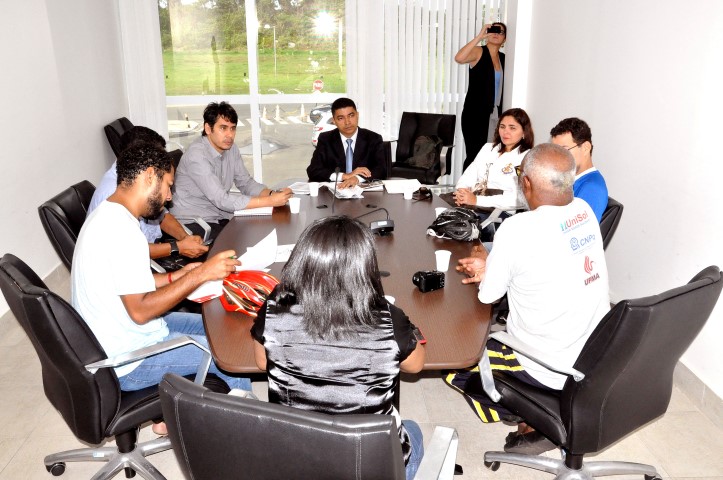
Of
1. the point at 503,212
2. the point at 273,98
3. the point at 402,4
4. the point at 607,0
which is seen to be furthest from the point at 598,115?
the point at 273,98

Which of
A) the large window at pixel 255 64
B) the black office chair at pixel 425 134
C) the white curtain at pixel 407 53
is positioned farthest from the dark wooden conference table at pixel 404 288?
the large window at pixel 255 64

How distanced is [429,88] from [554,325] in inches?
208

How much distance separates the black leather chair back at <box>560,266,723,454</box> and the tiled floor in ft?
2.20

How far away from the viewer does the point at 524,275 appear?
2.41m

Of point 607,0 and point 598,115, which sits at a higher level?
point 607,0

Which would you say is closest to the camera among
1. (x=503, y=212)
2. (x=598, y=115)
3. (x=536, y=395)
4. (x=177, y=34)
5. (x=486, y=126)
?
(x=536, y=395)

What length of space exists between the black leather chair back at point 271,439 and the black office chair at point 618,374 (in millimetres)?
917

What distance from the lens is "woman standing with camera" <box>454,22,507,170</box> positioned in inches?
258

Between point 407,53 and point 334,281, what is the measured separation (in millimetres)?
5893

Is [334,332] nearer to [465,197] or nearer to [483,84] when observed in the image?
[465,197]

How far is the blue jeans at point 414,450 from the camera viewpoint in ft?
6.63

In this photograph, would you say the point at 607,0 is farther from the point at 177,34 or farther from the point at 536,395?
the point at 177,34

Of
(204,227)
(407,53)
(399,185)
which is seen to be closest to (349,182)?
(399,185)

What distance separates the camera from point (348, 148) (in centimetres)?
508
